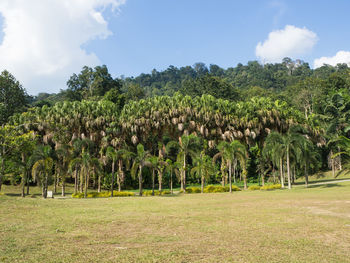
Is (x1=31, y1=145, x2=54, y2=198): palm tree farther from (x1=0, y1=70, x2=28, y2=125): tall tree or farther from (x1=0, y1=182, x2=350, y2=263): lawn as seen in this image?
(x1=0, y1=70, x2=28, y2=125): tall tree

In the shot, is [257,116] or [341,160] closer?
[257,116]

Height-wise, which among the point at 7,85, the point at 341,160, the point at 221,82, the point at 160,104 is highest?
the point at 221,82

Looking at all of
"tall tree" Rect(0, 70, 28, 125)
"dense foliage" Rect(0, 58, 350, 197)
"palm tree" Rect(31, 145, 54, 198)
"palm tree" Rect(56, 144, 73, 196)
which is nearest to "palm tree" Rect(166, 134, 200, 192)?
"dense foliage" Rect(0, 58, 350, 197)

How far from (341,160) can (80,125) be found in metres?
43.2

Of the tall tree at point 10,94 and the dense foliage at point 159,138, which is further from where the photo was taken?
the tall tree at point 10,94

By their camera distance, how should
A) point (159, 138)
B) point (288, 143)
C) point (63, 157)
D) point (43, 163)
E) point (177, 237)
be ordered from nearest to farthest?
1. point (177, 237)
2. point (43, 163)
3. point (288, 143)
4. point (63, 157)
5. point (159, 138)

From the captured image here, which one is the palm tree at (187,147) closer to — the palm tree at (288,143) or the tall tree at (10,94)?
the palm tree at (288,143)

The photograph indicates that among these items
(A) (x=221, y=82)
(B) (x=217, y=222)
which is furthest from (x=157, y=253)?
(A) (x=221, y=82)

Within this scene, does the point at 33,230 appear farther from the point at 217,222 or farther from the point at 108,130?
the point at 108,130

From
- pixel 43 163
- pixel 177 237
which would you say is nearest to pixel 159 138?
pixel 43 163

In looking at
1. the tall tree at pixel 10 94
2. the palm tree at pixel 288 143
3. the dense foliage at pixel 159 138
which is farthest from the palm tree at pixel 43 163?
the tall tree at pixel 10 94

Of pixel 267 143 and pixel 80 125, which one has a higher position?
pixel 80 125

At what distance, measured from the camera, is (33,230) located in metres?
10.2

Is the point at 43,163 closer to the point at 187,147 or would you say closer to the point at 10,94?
the point at 187,147
